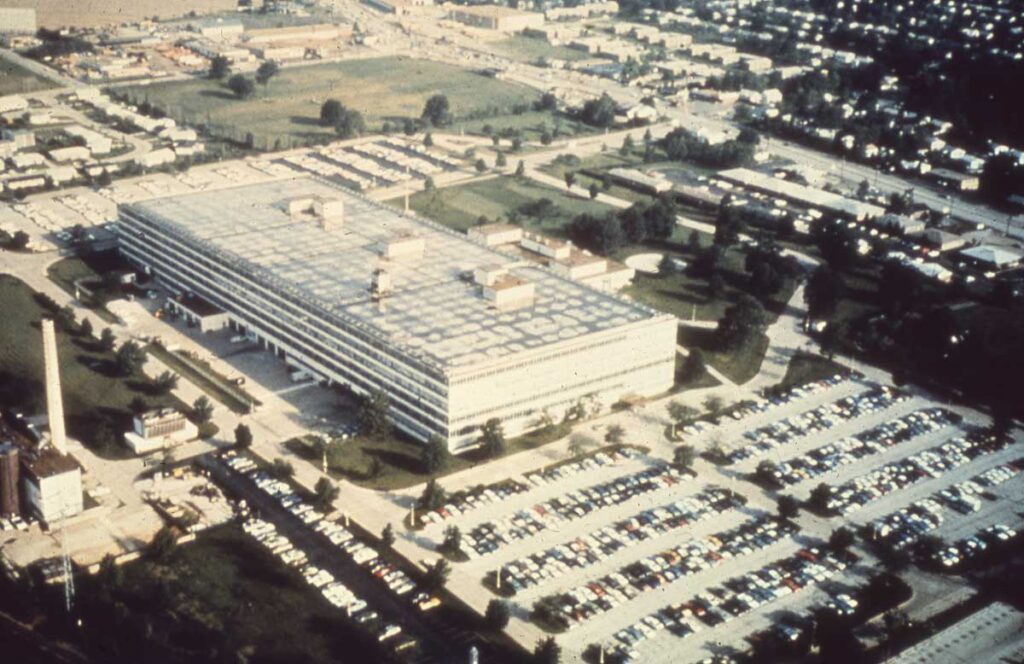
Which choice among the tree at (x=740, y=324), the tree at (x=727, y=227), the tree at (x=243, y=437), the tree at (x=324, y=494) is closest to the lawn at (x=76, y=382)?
the tree at (x=243, y=437)

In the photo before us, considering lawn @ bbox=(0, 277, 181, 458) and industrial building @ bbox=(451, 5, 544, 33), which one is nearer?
lawn @ bbox=(0, 277, 181, 458)

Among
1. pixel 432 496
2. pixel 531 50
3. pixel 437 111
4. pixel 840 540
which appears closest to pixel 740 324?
pixel 840 540

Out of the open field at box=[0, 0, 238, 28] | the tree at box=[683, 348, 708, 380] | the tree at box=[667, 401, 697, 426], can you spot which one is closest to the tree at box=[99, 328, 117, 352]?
the tree at box=[667, 401, 697, 426]

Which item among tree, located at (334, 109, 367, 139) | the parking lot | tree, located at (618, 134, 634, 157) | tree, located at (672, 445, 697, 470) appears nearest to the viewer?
the parking lot

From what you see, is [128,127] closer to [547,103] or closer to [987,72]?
[547,103]

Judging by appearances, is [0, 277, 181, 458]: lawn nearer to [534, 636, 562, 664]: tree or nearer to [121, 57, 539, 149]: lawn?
[534, 636, 562, 664]: tree

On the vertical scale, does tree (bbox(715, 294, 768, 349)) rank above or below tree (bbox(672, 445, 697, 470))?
above

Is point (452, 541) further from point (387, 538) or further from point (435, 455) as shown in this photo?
point (435, 455)
